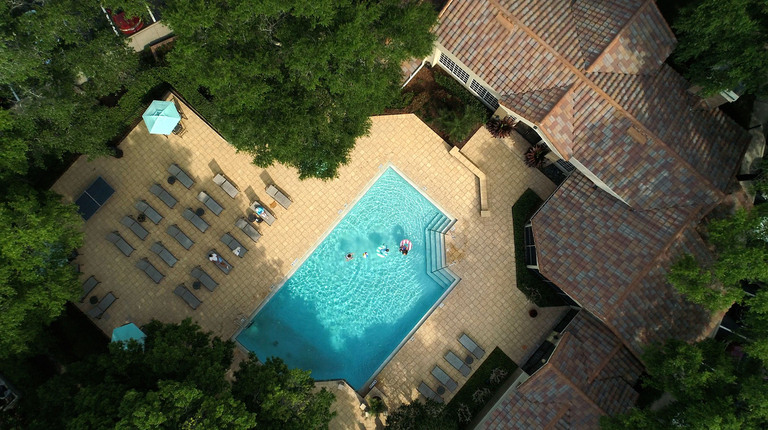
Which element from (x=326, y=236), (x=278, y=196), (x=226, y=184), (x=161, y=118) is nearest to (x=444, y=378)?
(x=326, y=236)

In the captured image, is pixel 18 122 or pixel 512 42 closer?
pixel 18 122

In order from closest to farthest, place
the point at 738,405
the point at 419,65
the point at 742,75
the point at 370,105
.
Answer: the point at 738,405
the point at 742,75
the point at 370,105
the point at 419,65

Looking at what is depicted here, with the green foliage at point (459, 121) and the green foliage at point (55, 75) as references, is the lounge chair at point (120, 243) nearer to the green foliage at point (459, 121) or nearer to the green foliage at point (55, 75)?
the green foliage at point (55, 75)

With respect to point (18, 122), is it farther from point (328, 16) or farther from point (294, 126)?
point (328, 16)

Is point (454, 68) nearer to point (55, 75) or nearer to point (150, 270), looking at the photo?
point (55, 75)

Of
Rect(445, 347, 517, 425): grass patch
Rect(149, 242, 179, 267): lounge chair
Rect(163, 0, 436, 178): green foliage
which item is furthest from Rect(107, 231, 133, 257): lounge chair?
Rect(445, 347, 517, 425): grass patch

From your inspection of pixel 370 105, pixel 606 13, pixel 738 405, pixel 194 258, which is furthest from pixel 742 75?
pixel 194 258
